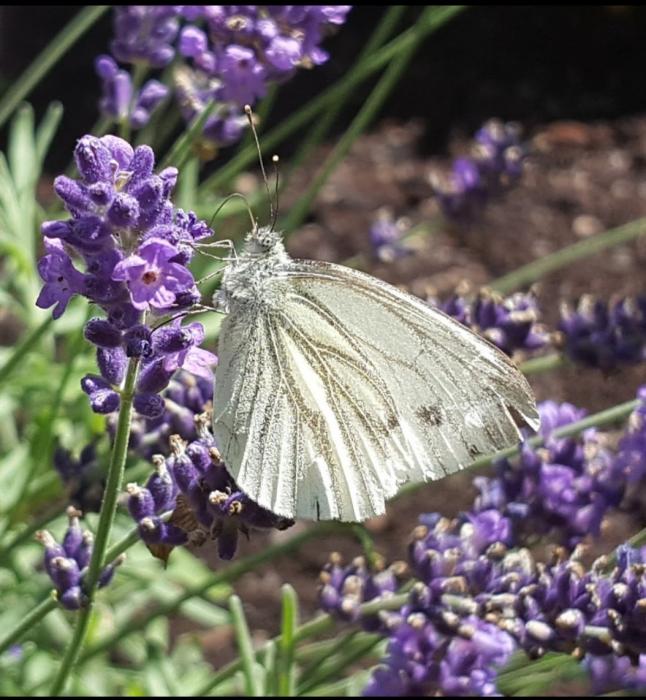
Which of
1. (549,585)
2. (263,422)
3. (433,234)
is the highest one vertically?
(433,234)

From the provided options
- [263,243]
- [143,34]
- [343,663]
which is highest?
[143,34]

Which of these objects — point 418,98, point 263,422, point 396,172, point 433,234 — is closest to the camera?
point 263,422

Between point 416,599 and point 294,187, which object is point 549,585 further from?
point 294,187

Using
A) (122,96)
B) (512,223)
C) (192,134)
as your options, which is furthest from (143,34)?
(512,223)

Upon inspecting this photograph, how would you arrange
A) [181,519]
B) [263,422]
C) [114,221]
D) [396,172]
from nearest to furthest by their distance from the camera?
[114,221]
[181,519]
[263,422]
[396,172]

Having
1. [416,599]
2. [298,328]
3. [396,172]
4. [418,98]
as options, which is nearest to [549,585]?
[416,599]

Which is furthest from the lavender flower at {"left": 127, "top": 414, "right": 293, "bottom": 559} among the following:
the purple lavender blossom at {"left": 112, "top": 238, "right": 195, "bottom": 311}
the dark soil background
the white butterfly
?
the dark soil background

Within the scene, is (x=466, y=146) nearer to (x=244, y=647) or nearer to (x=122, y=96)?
(x=122, y=96)

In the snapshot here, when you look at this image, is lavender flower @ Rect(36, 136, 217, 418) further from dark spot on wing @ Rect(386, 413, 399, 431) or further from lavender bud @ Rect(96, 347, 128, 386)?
dark spot on wing @ Rect(386, 413, 399, 431)

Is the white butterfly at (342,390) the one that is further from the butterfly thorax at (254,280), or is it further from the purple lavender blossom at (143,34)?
the purple lavender blossom at (143,34)
